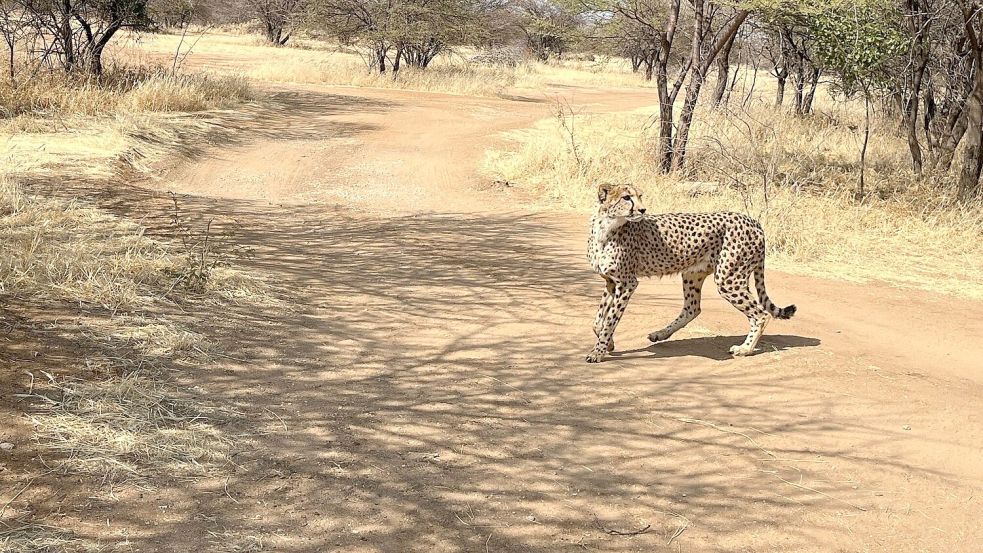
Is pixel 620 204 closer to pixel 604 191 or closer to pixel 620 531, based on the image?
pixel 604 191

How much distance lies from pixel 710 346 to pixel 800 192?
24.5ft

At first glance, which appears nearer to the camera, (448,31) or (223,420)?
(223,420)

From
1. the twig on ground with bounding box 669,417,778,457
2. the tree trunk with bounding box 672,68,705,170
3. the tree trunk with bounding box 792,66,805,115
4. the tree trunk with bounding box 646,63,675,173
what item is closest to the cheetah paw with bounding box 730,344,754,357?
the twig on ground with bounding box 669,417,778,457

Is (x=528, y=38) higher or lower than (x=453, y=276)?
higher

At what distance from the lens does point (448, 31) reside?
2770cm

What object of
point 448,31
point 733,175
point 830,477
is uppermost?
point 448,31

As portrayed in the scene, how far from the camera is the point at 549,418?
511cm

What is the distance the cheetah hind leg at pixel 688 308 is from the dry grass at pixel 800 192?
3390 millimetres

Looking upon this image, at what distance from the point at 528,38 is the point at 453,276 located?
140 ft

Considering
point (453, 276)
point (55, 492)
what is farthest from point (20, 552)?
point (453, 276)

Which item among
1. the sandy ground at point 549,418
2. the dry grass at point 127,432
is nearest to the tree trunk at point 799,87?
the sandy ground at point 549,418

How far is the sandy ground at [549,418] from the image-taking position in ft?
12.8

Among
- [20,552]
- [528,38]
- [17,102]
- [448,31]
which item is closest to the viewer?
[20,552]

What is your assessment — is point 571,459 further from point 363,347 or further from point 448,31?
point 448,31
